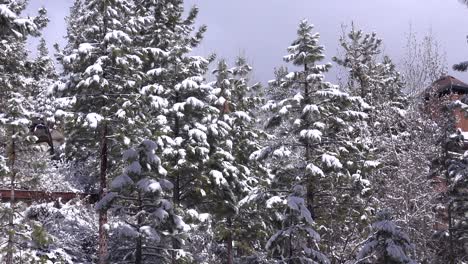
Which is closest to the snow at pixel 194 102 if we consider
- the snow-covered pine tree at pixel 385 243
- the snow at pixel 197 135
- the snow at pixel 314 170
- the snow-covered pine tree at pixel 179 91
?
the snow-covered pine tree at pixel 179 91

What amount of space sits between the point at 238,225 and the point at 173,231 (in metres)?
8.31

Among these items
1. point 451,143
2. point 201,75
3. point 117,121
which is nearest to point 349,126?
point 451,143

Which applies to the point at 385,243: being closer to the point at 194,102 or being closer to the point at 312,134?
the point at 312,134

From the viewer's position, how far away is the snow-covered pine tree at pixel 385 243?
44.0 ft

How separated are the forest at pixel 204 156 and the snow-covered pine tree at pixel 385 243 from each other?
4 centimetres

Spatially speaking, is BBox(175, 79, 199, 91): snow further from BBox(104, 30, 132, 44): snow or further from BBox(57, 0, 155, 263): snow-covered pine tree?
BBox(104, 30, 132, 44): snow

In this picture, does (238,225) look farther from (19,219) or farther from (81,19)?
(81,19)

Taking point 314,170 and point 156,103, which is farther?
point 156,103

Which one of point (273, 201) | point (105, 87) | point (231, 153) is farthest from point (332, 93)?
point (105, 87)

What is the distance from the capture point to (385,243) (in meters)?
13.6

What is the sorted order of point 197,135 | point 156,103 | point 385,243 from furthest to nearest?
point 197,135
point 156,103
point 385,243

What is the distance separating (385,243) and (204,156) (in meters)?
9.63

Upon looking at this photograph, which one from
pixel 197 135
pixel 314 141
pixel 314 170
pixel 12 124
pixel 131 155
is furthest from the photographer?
pixel 197 135

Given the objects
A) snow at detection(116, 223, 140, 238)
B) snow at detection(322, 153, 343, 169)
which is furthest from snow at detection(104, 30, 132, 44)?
snow at detection(322, 153, 343, 169)
